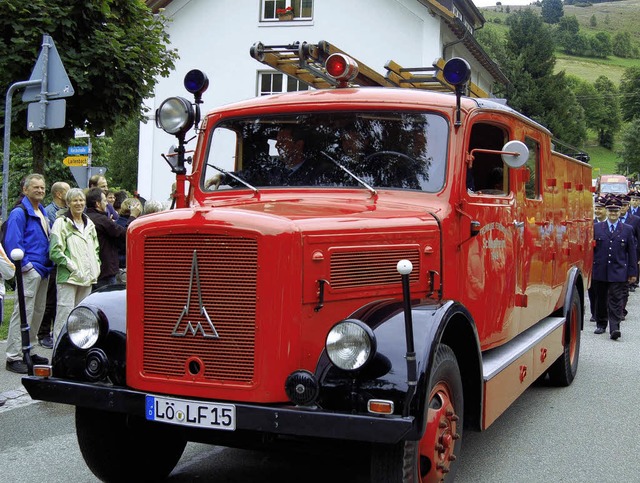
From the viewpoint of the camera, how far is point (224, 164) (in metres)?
5.24

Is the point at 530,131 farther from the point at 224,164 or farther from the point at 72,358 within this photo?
the point at 72,358

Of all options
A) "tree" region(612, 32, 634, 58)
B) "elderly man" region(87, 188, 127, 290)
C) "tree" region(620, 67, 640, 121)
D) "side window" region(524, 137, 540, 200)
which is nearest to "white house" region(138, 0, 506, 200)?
"elderly man" region(87, 188, 127, 290)

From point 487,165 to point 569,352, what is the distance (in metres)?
3.23

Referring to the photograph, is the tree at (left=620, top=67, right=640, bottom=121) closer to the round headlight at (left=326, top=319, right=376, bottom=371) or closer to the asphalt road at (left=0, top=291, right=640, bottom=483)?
the asphalt road at (left=0, top=291, right=640, bottom=483)

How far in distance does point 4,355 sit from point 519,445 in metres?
5.24

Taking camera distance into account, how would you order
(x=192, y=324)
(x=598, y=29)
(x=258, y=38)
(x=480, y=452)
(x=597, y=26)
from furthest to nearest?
(x=597, y=26) < (x=598, y=29) < (x=258, y=38) < (x=480, y=452) < (x=192, y=324)

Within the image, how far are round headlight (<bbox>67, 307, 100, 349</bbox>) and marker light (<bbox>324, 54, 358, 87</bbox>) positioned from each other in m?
2.31

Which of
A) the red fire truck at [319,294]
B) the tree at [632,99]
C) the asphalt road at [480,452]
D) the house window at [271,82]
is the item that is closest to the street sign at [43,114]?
the asphalt road at [480,452]

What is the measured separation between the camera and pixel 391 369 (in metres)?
3.62

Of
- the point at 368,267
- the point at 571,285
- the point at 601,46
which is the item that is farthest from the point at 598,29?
the point at 368,267

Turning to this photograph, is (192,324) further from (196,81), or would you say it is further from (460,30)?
(460,30)

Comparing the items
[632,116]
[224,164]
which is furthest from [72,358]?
[632,116]

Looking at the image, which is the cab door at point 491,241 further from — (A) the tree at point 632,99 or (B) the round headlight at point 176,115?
(A) the tree at point 632,99

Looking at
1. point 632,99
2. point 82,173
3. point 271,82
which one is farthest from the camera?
point 632,99
